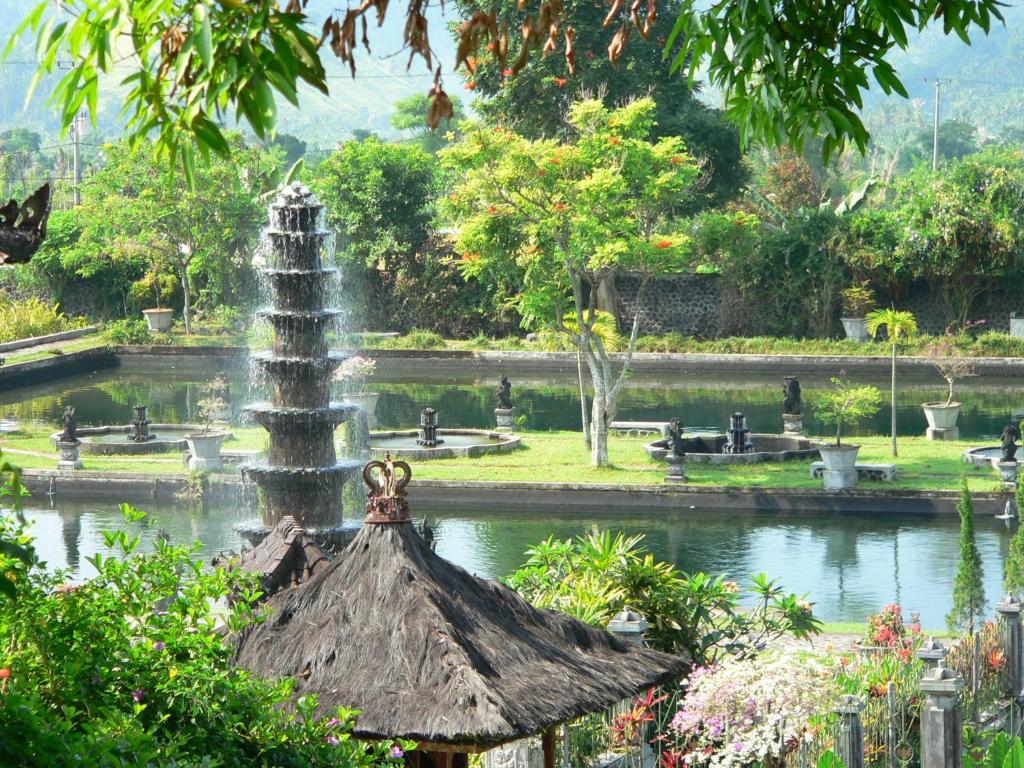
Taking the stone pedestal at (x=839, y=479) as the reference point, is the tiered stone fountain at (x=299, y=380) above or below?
above

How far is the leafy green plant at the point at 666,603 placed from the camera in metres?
9.62

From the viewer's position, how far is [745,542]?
17.8 metres

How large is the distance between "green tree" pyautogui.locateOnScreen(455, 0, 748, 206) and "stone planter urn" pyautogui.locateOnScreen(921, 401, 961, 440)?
36.0 feet

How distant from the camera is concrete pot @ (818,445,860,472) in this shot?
19.2m

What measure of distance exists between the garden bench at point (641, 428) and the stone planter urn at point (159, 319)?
16.6m

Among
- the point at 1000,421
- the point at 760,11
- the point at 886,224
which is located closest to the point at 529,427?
the point at 1000,421

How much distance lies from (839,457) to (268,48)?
16.1 m

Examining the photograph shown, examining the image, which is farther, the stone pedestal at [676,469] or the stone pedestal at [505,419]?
the stone pedestal at [505,419]

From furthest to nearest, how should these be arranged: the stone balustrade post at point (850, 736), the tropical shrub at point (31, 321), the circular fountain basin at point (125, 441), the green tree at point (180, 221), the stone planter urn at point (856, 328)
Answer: the tropical shrub at point (31, 321) → the green tree at point (180, 221) → the stone planter urn at point (856, 328) → the circular fountain basin at point (125, 441) → the stone balustrade post at point (850, 736)

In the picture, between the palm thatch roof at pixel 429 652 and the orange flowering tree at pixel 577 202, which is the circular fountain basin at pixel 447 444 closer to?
the orange flowering tree at pixel 577 202

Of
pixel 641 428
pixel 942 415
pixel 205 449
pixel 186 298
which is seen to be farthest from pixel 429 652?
pixel 186 298

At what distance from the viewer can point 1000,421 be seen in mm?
25531

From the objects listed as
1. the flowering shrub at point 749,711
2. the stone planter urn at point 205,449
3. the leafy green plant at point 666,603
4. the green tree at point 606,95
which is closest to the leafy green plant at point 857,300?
the green tree at point 606,95

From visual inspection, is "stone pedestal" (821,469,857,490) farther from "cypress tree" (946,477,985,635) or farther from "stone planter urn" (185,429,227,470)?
"stone planter urn" (185,429,227,470)
